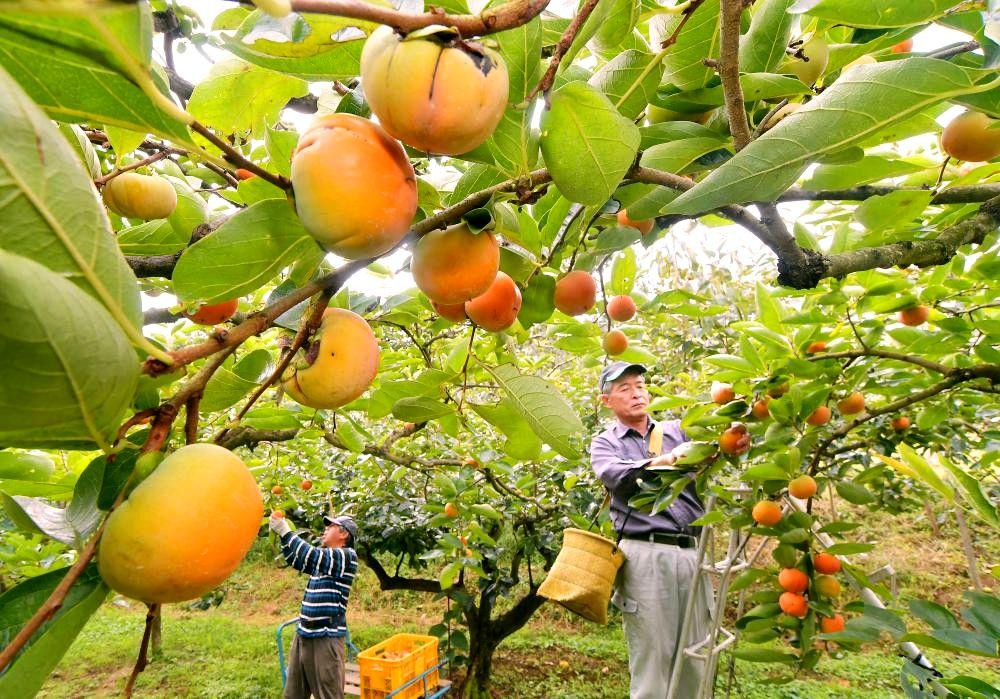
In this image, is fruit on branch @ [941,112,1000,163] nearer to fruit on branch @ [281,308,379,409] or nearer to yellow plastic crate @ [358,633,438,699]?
fruit on branch @ [281,308,379,409]

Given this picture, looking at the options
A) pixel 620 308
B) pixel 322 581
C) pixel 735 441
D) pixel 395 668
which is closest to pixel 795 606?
pixel 735 441

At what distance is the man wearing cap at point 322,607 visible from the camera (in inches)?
228

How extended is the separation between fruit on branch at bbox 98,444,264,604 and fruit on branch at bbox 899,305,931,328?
2534mm

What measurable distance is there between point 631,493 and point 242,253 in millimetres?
3338

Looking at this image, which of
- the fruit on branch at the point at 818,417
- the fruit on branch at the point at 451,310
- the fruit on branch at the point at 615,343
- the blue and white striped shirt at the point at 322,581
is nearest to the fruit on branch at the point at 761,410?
the fruit on branch at the point at 818,417

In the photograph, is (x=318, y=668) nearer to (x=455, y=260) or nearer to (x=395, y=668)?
(x=395, y=668)

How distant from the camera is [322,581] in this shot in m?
5.98

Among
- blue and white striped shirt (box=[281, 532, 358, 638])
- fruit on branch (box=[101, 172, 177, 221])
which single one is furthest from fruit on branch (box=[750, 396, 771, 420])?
blue and white striped shirt (box=[281, 532, 358, 638])

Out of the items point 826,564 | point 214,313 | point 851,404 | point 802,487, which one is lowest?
point 826,564

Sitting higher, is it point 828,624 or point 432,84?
point 432,84

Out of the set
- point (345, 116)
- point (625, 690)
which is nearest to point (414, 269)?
point (345, 116)

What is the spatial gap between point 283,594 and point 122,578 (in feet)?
41.6

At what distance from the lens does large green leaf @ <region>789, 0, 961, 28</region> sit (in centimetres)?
70

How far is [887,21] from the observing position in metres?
0.72
